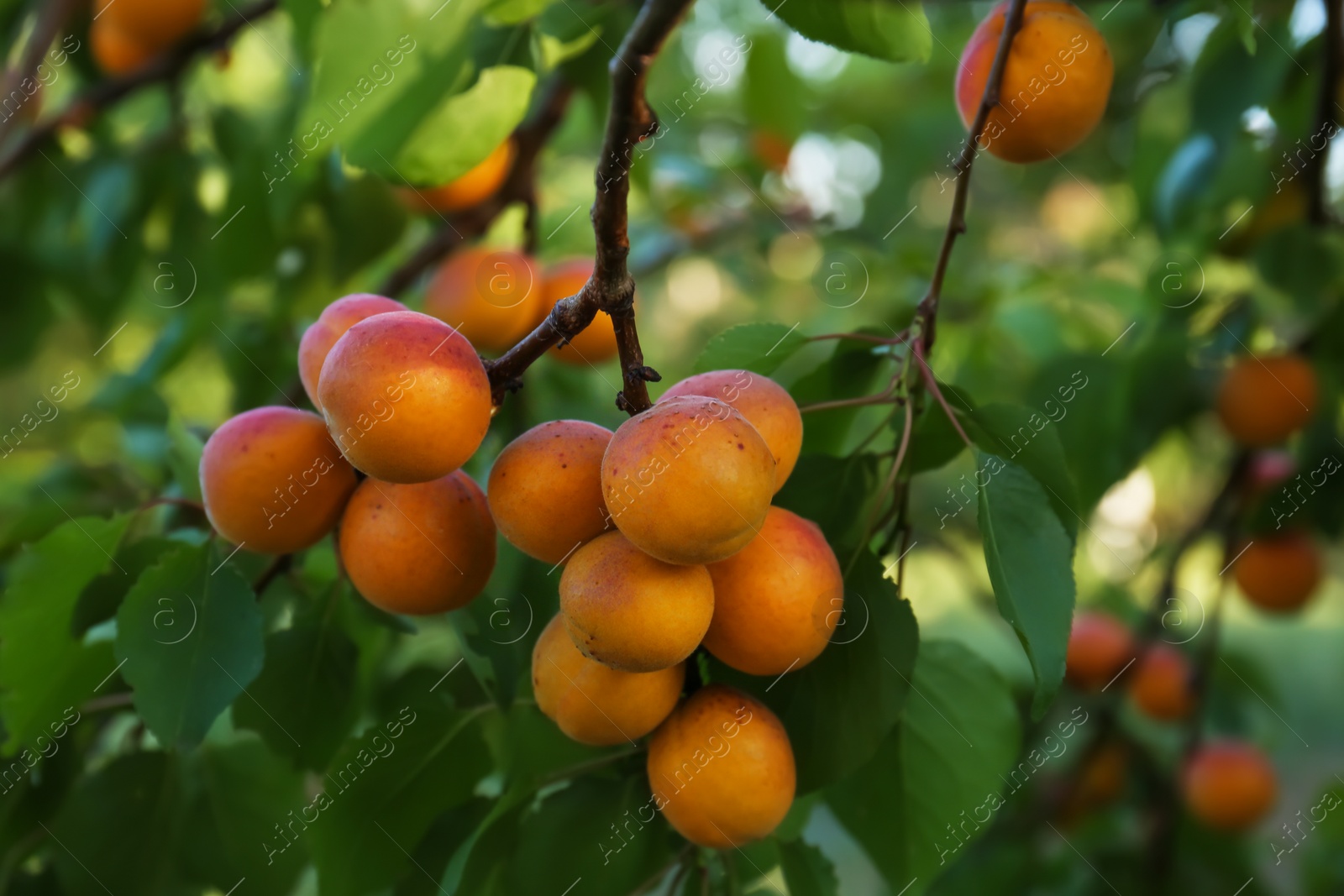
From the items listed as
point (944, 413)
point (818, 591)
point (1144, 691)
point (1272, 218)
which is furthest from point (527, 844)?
point (1144, 691)

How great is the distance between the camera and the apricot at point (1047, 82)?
0.81 m

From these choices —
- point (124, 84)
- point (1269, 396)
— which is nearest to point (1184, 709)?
point (1269, 396)

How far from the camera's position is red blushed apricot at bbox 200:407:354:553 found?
2.48ft

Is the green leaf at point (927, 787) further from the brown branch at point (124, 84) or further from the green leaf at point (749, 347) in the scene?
the brown branch at point (124, 84)

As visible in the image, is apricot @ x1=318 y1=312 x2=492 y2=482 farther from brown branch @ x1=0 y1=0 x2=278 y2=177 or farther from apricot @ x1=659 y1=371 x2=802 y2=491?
brown branch @ x1=0 y1=0 x2=278 y2=177

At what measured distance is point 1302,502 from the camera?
5.45 feet

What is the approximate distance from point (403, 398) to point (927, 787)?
57 centimetres

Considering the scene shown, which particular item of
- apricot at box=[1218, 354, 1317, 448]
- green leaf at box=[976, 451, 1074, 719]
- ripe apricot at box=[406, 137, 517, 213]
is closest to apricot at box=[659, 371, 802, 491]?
green leaf at box=[976, 451, 1074, 719]

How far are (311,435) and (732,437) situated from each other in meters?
0.35

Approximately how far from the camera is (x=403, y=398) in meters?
0.63

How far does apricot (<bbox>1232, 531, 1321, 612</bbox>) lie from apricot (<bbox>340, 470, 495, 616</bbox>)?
1.88 m

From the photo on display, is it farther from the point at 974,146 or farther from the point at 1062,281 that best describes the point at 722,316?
the point at 974,146

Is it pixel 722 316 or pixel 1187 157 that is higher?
pixel 1187 157

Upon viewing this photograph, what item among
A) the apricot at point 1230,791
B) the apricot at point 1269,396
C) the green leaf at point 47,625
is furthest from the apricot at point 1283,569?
the green leaf at point 47,625
